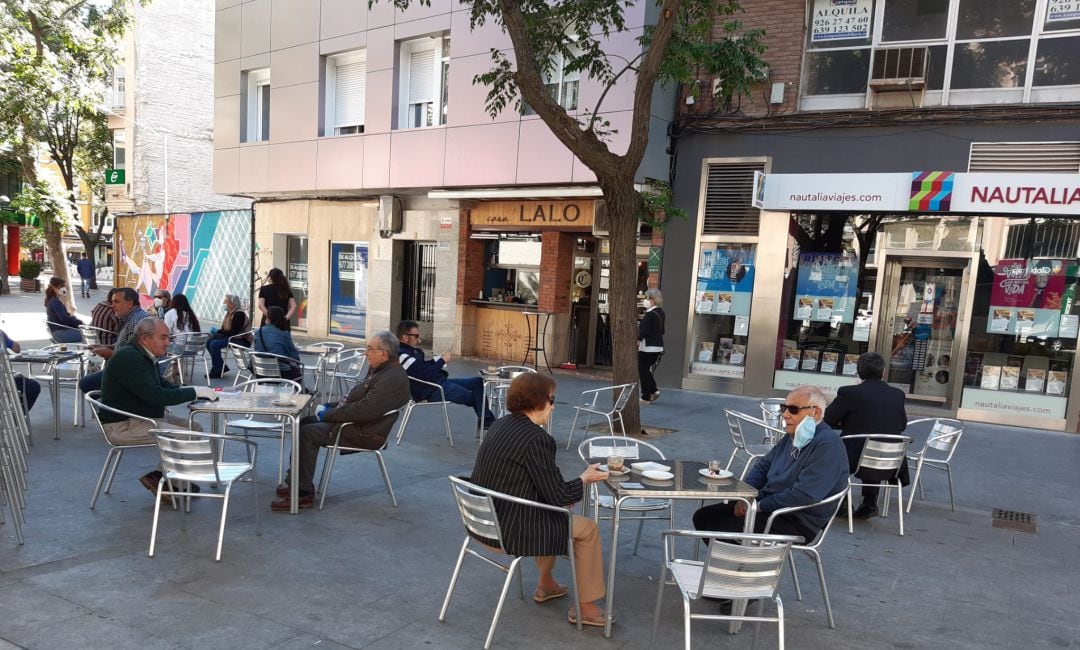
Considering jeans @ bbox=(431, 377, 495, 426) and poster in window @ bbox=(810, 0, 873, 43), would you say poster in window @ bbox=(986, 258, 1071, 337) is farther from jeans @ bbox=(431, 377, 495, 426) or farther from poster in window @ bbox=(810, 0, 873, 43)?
jeans @ bbox=(431, 377, 495, 426)

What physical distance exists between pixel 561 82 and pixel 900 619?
10.4m

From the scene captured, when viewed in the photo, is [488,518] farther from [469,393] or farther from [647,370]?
[647,370]

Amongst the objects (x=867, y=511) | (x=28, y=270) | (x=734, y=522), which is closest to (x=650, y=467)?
(x=734, y=522)

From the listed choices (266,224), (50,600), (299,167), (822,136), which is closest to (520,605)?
(50,600)

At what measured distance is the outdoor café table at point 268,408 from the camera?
5086 millimetres

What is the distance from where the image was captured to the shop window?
11.6 metres

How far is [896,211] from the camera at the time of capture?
34.0 feet

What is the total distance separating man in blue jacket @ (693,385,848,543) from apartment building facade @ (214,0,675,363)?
782 centimetres

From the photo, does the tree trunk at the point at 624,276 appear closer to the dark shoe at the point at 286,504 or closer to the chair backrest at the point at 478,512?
the dark shoe at the point at 286,504

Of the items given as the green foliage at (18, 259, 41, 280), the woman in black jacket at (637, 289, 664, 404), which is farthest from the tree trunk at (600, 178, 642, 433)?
the green foliage at (18, 259, 41, 280)

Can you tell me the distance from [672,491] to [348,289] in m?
14.1

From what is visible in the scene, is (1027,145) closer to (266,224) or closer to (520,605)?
(520,605)

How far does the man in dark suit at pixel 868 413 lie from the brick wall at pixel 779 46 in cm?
655

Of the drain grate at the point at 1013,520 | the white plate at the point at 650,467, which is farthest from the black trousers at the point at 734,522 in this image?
the drain grate at the point at 1013,520
